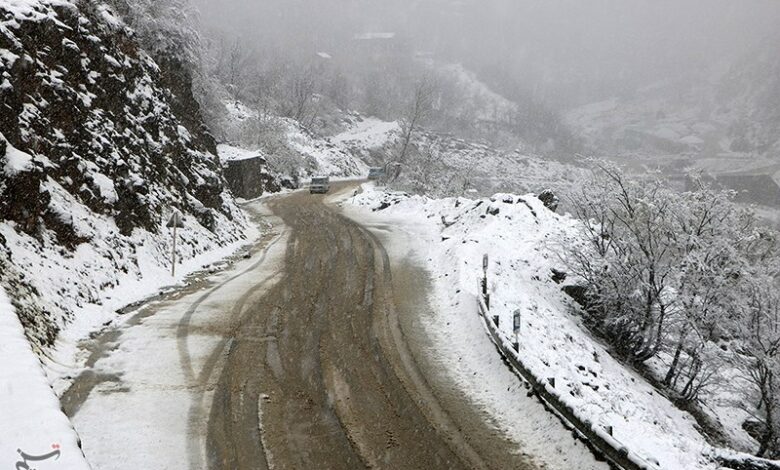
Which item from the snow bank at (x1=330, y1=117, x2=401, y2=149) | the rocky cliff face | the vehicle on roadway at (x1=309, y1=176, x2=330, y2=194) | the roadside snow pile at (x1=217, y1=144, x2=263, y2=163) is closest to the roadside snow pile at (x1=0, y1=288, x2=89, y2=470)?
the rocky cliff face

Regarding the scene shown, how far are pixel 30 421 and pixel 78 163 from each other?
11.6 metres

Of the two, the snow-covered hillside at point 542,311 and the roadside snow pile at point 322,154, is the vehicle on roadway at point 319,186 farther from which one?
the snow-covered hillside at point 542,311

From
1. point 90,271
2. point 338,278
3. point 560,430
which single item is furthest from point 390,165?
point 560,430

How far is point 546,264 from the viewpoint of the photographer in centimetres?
2027

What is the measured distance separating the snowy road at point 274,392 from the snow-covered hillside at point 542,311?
1.58 meters

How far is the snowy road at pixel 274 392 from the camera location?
6.72m

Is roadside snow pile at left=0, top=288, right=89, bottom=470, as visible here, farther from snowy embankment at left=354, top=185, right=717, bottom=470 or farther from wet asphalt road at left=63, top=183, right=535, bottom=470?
snowy embankment at left=354, top=185, right=717, bottom=470

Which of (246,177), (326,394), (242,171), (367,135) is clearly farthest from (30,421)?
(367,135)

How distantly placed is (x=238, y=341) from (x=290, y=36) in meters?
191

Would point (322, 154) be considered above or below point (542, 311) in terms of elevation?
above

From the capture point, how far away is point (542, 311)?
1611 cm

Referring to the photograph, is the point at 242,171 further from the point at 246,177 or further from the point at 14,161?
the point at 14,161

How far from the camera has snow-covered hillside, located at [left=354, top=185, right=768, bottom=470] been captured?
29.9 feet

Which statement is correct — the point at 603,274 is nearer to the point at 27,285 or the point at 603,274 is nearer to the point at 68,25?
the point at 27,285
